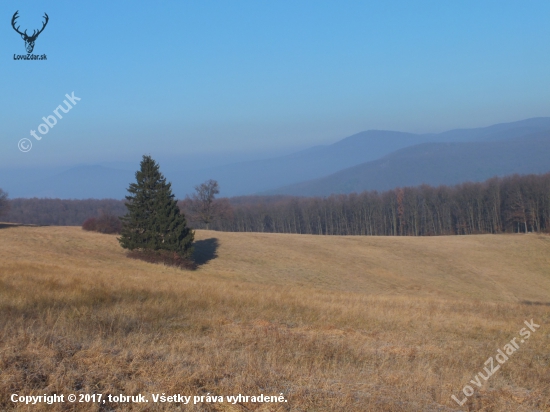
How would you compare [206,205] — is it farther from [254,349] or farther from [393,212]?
[254,349]

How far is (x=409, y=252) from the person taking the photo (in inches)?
1980

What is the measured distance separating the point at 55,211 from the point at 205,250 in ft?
326

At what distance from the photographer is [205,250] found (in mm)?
42531

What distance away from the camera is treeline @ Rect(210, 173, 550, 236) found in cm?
8862

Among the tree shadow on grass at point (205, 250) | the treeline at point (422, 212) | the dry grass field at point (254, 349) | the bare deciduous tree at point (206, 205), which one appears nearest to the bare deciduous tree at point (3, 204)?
the tree shadow on grass at point (205, 250)

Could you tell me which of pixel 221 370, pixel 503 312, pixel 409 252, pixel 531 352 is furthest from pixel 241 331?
pixel 409 252

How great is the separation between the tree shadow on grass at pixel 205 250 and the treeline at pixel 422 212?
35044 millimetres

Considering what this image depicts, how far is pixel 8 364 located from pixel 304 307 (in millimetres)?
8920

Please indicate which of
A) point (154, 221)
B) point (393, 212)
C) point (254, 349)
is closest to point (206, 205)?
point (154, 221)

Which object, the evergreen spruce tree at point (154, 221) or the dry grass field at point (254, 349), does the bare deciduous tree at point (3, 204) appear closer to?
the evergreen spruce tree at point (154, 221)

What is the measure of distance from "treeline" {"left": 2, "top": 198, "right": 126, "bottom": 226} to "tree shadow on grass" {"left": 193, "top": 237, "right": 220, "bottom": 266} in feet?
243

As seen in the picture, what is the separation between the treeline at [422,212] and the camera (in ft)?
291

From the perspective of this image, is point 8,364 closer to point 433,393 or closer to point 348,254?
point 433,393

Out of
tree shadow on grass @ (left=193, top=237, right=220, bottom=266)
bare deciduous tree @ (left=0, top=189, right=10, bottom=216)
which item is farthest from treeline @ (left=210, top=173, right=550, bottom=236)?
bare deciduous tree @ (left=0, top=189, right=10, bottom=216)
